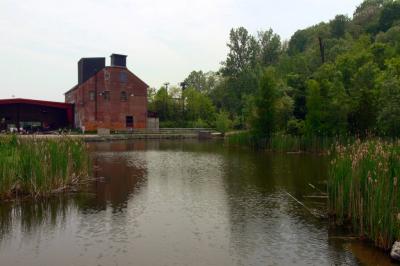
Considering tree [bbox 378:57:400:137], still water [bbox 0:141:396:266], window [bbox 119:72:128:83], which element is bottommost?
still water [bbox 0:141:396:266]

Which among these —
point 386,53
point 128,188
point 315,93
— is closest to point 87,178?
point 128,188

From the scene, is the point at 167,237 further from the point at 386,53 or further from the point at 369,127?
the point at 386,53

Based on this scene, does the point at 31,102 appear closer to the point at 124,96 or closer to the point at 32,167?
the point at 124,96

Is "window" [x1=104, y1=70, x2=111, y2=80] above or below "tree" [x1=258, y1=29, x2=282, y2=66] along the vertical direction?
below

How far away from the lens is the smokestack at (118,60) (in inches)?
2376

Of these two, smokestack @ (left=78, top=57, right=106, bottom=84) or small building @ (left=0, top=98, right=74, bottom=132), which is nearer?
small building @ (left=0, top=98, right=74, bottom=132)

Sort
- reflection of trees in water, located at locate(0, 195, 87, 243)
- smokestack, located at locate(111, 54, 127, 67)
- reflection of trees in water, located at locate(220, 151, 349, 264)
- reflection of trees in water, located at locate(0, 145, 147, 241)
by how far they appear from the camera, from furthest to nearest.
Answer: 1. smokestack, located at locate(111, 54, 127, 67)
2. reflection of trees in water, located at locate(0, 145, 147, 241)
3. reflection of trees in water, located at locate(0, 195, 87, 243)
4. reflection of trees in water, located at locate(220, 151, 349, 264)

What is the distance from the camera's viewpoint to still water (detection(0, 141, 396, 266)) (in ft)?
30.9

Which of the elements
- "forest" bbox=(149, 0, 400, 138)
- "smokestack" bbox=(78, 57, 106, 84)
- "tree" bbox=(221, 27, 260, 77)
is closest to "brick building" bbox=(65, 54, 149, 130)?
"smokestack" bbox=(78, 57, 106, 84)

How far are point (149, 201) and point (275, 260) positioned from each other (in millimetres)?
7014

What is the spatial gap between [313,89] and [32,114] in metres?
41.7

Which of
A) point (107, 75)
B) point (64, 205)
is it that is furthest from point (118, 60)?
point (64, 205)

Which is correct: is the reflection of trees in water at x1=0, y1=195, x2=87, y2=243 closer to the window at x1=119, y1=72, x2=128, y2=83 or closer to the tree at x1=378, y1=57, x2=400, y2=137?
the tree at x1=378, y1=57, x2=400, y2=137

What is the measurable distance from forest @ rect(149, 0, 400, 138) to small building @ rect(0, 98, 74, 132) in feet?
56.1
